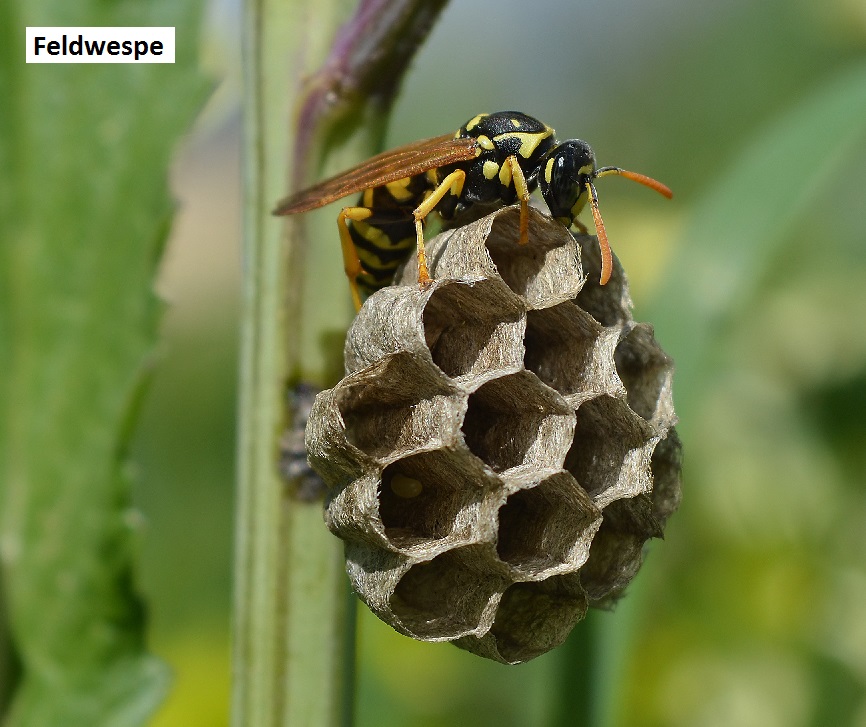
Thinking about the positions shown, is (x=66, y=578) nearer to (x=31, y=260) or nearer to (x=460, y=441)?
(x=31, y=260)

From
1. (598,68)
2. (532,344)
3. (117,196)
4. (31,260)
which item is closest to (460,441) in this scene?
(532,344)

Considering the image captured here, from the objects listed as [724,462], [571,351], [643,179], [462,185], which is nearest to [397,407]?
[571,351]

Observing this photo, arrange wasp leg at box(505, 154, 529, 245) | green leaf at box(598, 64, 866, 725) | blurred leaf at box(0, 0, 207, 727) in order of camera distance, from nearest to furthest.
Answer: wasp leg at box(505, 154, 529, 245) → blurred leaf at box(0, 0, 207, 727) → green leaf at box(598, 64, 866, 725)

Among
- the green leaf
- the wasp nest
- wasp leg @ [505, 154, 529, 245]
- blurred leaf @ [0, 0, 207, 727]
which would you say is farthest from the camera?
the green leaf

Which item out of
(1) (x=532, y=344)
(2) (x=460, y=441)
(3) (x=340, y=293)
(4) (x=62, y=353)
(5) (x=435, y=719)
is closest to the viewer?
(2) (x=460, y=441)

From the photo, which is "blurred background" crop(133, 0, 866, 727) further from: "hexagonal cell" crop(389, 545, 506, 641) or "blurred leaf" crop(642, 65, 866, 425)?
"hexagonal cell" crop(389, 545, 506, 641)

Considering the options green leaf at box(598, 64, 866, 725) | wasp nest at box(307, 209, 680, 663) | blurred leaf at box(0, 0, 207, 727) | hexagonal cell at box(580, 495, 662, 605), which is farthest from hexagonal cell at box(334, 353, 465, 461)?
green leaf at box(598, 64, 866, 725)

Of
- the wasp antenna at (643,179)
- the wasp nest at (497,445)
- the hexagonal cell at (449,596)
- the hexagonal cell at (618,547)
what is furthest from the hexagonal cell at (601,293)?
the hexagonal cell at (449,596)
